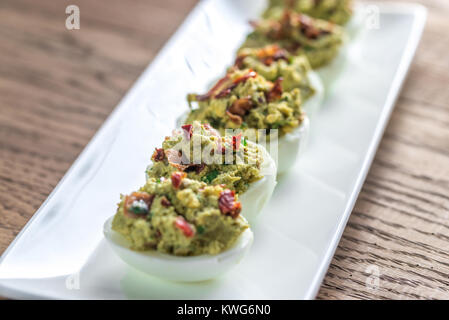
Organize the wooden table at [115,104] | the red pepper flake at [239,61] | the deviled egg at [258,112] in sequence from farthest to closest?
the red pepper flake at [239,61] < the deviled egg at [258,112] < the wooden table at [115,104]

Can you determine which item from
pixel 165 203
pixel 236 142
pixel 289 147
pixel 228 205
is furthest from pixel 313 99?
pixel 165 203

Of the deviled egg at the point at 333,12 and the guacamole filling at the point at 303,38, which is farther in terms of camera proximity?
Result: the deviled egg at the point at 333,12

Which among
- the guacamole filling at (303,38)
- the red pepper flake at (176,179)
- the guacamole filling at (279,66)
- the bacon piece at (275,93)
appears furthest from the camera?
the guacamole filling at (303,38)

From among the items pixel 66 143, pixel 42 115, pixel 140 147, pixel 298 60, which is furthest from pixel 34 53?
pixel 298 60

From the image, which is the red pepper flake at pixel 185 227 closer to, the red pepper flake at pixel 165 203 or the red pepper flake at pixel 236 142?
the red pepper flake at pixel 165 203

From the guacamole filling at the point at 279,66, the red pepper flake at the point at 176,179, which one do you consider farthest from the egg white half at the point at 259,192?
the guacamole filling at the point at 279,66

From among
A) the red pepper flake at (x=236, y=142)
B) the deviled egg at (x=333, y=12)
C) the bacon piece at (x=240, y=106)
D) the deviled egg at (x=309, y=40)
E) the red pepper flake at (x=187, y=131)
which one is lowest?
the red pepper flake at (x=236, y=142)

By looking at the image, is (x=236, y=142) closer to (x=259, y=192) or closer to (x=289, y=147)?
(x=259, y=192)

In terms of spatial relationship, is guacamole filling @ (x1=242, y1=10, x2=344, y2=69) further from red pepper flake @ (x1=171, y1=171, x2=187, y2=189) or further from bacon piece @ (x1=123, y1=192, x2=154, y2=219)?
bacon piece @ (x1=123, y1=192, x2=154, y2=219)
